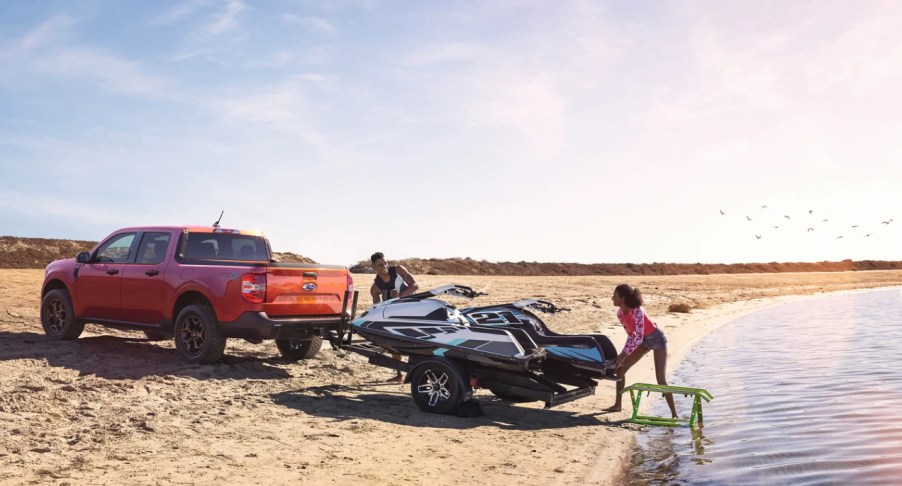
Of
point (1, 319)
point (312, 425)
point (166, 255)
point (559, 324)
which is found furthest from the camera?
point (559, 324)

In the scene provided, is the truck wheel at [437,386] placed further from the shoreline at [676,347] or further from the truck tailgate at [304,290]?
the truck tailgate at [304,290]

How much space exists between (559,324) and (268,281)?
12219 millimetres

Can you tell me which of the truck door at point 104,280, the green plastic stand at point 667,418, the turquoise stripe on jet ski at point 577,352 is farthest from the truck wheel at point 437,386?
the truck door at point 104,280

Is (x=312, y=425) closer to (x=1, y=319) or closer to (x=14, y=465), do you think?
(x=14, y=465)

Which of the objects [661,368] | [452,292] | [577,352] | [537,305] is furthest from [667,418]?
[452,292]

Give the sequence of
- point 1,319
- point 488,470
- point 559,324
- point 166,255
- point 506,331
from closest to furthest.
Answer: point 488,470 → point 506,331 → point 166,255 → point 1,319 → point 559,324

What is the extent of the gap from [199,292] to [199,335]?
0.70 metres

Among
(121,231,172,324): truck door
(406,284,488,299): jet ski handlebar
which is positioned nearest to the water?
(406,284,488,299): jet ski handlebar

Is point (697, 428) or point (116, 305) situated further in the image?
point (116, 305)

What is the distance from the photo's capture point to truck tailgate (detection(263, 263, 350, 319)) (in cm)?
1161

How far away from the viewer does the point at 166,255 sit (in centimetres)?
1239

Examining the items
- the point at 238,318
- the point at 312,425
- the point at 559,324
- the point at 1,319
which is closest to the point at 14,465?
the point at 312,425

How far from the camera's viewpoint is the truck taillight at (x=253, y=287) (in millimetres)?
11445

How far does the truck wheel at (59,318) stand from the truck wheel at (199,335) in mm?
2799
